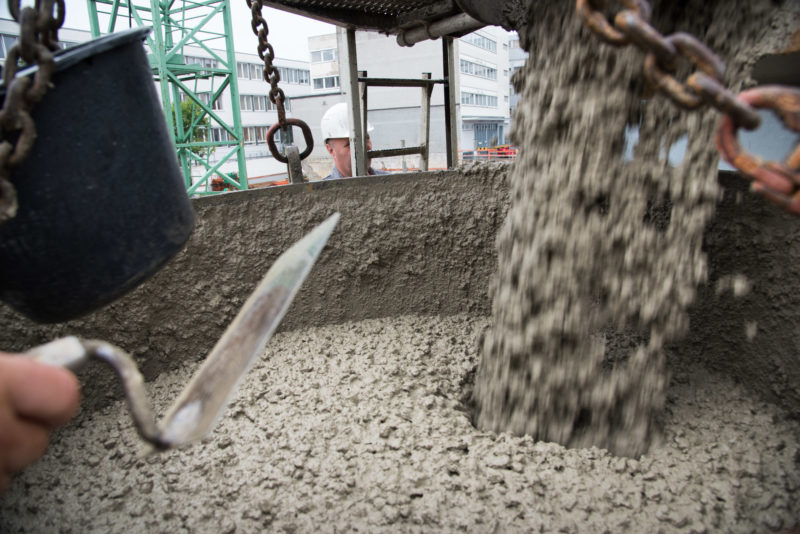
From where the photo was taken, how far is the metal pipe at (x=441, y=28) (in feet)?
8.32

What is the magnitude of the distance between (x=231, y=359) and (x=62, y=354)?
0.71ft

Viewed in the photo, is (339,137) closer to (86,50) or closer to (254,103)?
(86,50)

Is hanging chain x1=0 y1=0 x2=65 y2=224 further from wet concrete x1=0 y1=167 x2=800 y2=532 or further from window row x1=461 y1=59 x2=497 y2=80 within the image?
window row x1=461 y1=59 x2=497 y2=80

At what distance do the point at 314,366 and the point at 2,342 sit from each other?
0.95 meters

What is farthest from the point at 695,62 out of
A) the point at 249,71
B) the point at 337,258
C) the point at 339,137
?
the point at 249,71

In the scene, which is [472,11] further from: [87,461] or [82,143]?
[87,461]

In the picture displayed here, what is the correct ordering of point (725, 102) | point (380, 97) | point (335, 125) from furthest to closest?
point (380, 97) → point (335, 125) → point (725, 102)

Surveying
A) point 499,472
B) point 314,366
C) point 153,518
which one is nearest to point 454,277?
point 314,366

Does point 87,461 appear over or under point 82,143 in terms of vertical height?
under

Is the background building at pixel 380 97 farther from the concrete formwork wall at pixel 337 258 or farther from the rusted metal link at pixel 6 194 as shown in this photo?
the rusted metal link at pixel 6 194

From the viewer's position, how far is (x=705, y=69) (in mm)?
675

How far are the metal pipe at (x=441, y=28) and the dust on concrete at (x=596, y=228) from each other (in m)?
1.16

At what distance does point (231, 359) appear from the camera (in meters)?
0.77

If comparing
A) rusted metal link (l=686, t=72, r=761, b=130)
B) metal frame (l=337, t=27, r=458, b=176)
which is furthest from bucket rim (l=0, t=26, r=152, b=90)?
metal frame (l=337, t=27, r=458, b=176)
